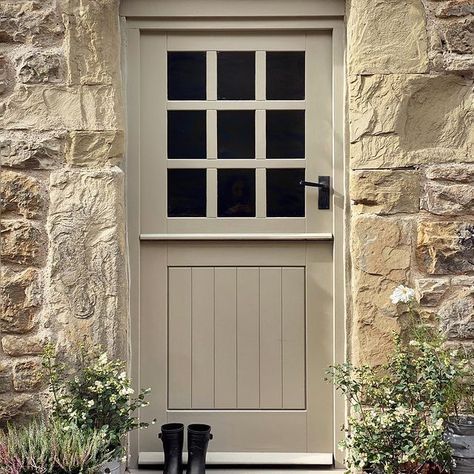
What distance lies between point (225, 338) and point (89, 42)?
5.04 ft

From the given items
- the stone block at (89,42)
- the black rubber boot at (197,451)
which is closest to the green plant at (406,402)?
the black rubber boot at (197,451)

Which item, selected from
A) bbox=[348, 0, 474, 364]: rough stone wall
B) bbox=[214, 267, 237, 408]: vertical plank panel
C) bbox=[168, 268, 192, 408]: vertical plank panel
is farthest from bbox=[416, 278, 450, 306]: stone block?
bbox=[168, 268, 192, 408]: vertical plank panel

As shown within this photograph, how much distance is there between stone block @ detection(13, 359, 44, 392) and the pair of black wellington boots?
24.6 inches

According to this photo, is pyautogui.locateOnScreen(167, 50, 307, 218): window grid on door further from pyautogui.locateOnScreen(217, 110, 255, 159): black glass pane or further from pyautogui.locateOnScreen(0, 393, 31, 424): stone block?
pyautogui.locateOnScreen(0, 393, 31, 424): stone block

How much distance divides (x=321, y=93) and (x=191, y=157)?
705 millimetres

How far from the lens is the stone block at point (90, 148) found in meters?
3.34

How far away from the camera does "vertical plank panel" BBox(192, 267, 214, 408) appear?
357 cm

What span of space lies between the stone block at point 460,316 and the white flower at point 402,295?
0.19m

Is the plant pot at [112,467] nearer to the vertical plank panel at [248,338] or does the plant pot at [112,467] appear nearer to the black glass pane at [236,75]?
the vertical plank panel at [248,338]

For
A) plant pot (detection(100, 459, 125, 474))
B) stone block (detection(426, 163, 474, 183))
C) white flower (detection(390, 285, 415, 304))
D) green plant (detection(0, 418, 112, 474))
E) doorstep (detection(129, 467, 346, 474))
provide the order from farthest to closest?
doorstep (detection(129, 467, 346, 474)) → stone block (detection(426, 163, 474, 183)) → white flower (detection(390, 285, 415, 304)) → plant pot (detection(100, 459, 125, 474)) → green plant (detection(0, 418, 112, 474))

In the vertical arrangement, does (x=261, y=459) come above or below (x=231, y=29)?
below

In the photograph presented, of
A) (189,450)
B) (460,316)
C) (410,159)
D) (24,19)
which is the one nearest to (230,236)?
(410,159)

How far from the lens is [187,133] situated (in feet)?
11.7

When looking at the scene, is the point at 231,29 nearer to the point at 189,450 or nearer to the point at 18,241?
the point at 18,241
